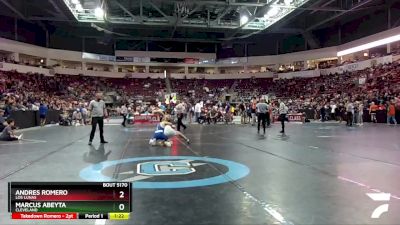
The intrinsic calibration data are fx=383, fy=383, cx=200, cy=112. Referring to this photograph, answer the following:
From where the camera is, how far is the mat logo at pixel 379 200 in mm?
4422

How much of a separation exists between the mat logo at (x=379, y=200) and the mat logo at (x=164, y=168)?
3230mm

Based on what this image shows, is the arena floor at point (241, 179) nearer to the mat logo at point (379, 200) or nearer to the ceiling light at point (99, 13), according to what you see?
the mat logo at point (379, 200)

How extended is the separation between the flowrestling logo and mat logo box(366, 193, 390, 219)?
87.2 inches

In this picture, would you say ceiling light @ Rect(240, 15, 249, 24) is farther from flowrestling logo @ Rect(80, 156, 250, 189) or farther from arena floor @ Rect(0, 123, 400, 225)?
flowrestling logo @ Rect(80, 156, 250, 189)

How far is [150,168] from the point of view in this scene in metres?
7.66

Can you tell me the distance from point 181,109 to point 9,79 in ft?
82.5

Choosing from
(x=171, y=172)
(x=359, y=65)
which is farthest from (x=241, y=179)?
(x=359, y=65)

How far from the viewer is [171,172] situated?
7.21 metres

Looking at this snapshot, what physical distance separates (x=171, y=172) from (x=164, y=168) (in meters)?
0.48

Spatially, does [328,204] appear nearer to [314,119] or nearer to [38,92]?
[314,119]

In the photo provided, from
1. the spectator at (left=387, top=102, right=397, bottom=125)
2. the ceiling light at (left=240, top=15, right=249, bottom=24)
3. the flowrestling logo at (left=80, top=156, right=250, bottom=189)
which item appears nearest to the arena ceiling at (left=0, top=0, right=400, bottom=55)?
the ceiling light at (left=240, top=15, right=249, bottom=24)

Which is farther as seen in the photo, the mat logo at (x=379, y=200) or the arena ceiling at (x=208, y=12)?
the arena ceiling at (x=208, y=12)
